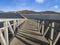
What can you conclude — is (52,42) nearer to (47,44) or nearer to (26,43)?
(47,44)

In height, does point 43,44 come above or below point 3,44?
below

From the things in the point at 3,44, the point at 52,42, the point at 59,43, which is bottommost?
the point at 59,43

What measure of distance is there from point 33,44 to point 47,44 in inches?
26.0

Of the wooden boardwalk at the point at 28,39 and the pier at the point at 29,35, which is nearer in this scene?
the pier at the point at 29,35

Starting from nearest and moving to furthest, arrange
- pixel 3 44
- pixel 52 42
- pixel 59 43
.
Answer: pixel 3 44 < pixel 52 42 < pixel 59 43

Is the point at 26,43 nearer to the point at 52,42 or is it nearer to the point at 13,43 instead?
the point at 13,43

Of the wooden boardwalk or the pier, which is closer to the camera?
the pier

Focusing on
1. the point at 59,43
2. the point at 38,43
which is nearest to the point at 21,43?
the point at 38,43

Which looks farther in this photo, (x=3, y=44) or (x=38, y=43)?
(x=38, y=43)

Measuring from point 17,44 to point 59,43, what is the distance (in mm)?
2692

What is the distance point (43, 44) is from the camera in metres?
6.58

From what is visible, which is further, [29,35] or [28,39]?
[29,35]

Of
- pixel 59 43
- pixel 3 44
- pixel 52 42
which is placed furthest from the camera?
pixel 59 43

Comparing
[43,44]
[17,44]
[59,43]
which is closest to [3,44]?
[17,44]
